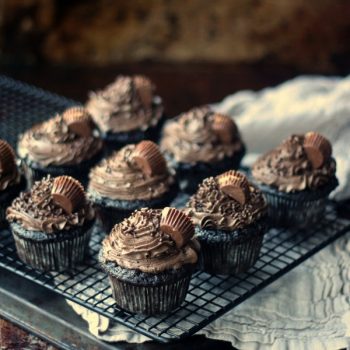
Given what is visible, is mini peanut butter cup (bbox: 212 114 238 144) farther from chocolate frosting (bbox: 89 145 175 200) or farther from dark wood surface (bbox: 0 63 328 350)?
dark wood surface (bbox: 0 63 328 350)

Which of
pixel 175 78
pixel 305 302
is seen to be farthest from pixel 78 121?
pixel 175 78

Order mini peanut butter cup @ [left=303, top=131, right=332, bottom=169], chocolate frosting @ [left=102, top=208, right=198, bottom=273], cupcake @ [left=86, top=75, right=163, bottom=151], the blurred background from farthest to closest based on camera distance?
the blurred background < cupcake @ [left=86, top=75, right=163, bottom=151] < mini peanut butter cup @ [left=303, top=131, right=332, bottom=169] < chocolate frosting @ [left=102, top=208, right=198, bottom=273]

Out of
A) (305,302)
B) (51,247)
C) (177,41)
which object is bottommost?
(177,41)

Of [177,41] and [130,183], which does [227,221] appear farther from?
[177,41]

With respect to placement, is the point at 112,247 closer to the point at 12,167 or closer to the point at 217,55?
the point at 12,167

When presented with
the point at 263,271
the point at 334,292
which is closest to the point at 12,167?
the point at 263,271

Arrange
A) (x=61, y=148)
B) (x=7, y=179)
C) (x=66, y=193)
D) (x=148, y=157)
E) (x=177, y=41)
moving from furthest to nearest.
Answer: (x=177, y=41)
(x=61, y=148)
(x=7, y=179)
(x=148, y=157)
(x=66, y=193)

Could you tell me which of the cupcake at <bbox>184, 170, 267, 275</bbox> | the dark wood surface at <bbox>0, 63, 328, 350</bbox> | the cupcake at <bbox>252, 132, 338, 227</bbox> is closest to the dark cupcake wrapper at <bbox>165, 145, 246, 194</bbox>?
the cupcake at <bbox>252, 132, 338, 227</bbox>

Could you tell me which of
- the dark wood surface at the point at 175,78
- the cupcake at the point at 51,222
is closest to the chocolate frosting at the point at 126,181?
the cupcake at the point at 51,222
